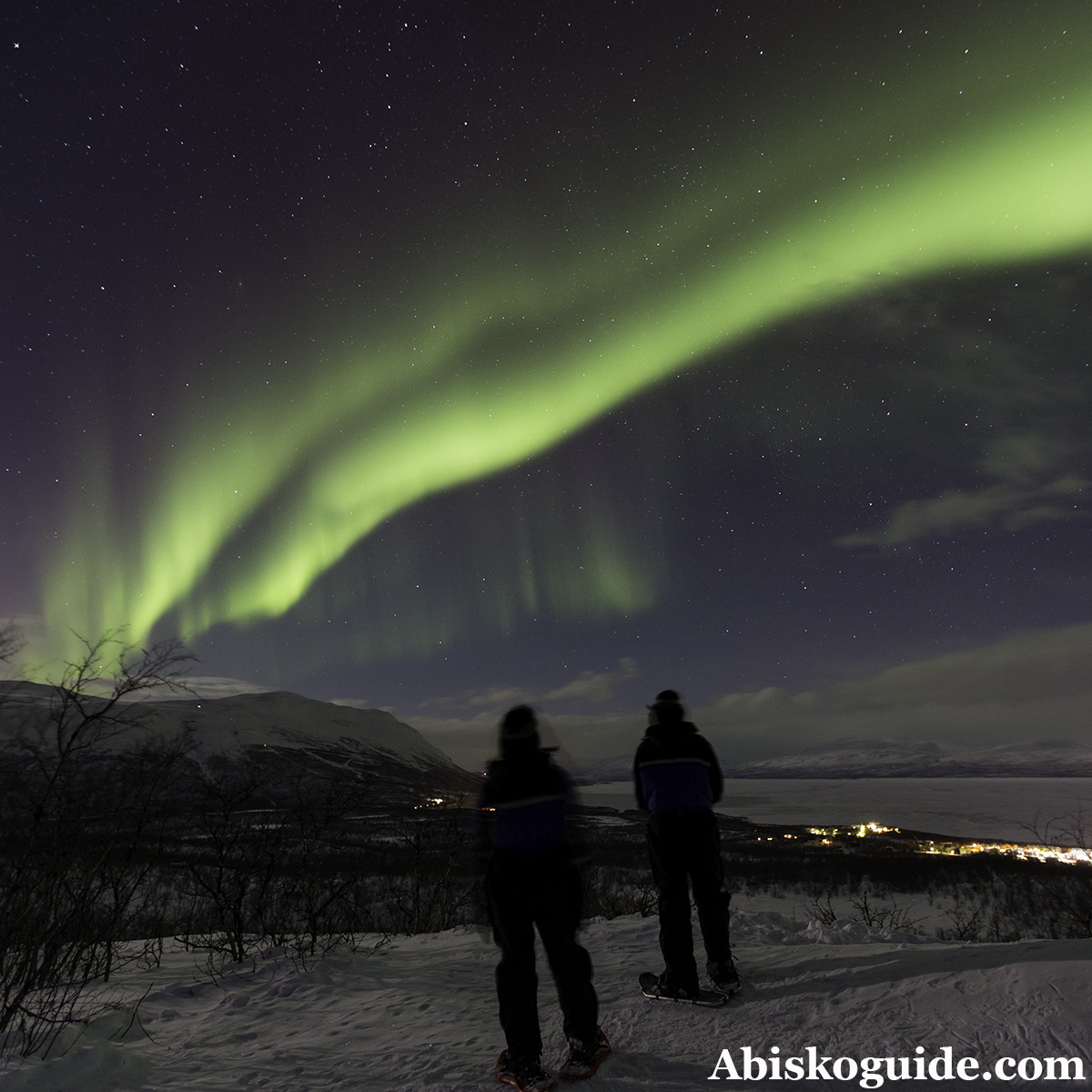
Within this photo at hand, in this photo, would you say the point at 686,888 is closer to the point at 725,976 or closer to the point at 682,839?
the point at 682,839

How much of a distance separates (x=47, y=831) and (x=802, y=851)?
7906cm

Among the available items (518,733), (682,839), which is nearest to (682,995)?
(682,839)

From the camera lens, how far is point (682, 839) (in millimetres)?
4953

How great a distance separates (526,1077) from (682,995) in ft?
4.94

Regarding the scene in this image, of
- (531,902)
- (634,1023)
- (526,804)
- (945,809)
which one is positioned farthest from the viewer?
(945,809)

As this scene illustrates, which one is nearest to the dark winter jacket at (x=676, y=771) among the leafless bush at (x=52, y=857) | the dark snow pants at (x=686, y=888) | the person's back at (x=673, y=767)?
the person's back at (x=673, y=767)

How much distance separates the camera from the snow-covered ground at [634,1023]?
11.5ft

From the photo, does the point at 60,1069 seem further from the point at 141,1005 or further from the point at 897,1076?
the point at 897,1076

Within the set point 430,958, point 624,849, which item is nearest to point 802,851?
point 624,849

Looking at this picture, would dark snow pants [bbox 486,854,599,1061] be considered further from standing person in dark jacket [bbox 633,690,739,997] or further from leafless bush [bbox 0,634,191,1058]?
leafless bush [bbox 0,634,191,1058]

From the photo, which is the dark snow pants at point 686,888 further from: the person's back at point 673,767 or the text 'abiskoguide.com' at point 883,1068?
the text 'abiskoguide.com' at point 883,1068

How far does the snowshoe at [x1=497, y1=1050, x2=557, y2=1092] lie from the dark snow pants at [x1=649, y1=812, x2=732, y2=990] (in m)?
1.43

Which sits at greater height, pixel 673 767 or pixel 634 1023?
pixel 673 767

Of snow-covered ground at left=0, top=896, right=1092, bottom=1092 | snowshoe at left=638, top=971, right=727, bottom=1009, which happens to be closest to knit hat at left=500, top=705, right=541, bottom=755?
snow-covered ground at left=0, top=896, right=1092, bottom=1092
